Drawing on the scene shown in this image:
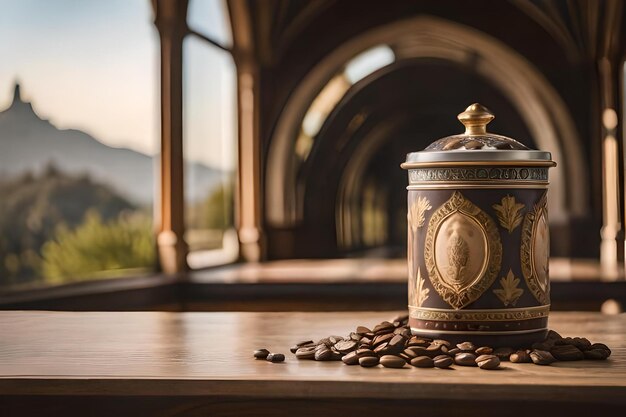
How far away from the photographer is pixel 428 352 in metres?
1.66

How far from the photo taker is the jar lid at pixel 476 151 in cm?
178

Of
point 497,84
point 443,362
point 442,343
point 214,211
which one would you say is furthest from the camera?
point 497,84

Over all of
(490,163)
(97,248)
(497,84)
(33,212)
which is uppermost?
(497,84)

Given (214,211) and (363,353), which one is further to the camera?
(214,211)

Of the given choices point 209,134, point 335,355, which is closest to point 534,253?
point 335,355

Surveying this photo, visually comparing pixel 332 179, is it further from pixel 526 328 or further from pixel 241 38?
pixel 526 328

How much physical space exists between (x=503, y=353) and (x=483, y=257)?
175mm

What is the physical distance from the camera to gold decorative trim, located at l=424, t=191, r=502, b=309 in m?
1.77

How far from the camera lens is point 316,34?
1357 cm

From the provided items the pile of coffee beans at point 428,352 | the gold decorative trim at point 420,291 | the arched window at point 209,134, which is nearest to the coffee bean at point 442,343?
the pile of coffee beans at point 428,352

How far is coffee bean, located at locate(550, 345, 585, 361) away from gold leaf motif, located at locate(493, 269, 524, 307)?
12cm

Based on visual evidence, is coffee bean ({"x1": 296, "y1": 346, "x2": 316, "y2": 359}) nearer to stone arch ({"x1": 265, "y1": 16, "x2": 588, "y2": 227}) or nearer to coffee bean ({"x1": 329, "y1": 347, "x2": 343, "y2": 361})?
coffee bean ({"x1": 329, "y1": 347, "x2": 343, "y2": 361})

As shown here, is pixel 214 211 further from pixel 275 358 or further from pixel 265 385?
pixel 265 385

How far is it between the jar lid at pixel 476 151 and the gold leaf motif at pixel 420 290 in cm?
21
